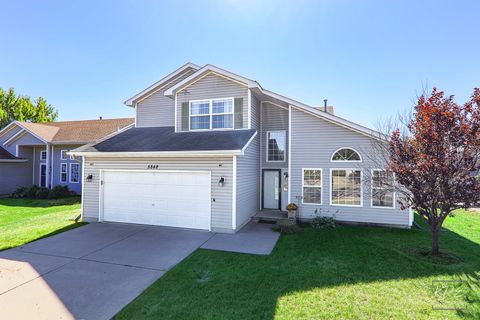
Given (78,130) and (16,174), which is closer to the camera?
(16,174)

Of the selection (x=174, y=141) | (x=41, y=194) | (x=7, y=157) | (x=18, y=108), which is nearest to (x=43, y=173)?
(x=7, y=157)

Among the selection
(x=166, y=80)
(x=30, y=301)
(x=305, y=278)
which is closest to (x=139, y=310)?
(x=30, y=301)

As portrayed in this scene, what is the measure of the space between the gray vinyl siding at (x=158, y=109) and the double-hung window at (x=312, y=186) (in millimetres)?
7653

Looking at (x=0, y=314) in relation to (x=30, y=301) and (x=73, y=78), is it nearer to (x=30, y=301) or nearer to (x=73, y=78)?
(x=30, y=301)

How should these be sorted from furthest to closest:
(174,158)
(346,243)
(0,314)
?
(174,158)
(346,243)
(0,314)

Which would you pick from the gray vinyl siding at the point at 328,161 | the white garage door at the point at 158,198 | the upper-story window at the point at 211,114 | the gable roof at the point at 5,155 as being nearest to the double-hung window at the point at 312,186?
the gray vinyl siding at the point at 328,161

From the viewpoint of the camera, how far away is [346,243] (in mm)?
7523

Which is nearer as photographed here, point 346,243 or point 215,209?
point 346,243

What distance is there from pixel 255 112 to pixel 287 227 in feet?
18.0

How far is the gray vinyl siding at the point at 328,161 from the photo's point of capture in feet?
31.0

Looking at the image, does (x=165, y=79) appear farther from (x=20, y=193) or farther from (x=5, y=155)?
(x=5, y=155)

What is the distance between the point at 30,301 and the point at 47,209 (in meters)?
11.2

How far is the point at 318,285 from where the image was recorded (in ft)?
16.0

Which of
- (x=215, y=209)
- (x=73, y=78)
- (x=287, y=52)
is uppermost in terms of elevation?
(x=73, y=78)
